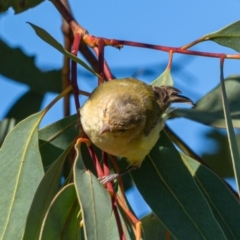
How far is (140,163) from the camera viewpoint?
8.00ft

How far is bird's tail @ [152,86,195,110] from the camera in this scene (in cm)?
287

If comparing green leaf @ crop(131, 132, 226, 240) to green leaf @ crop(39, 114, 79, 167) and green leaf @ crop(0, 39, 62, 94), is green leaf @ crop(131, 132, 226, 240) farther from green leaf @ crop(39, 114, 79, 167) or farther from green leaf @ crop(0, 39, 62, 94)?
green leaf @ crop(0, 39, 62, 94)

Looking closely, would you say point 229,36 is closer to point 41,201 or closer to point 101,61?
point 101,61

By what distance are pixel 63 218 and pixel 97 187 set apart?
0.57ft

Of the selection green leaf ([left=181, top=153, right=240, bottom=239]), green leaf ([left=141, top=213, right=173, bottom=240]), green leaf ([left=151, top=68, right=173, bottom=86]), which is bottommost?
green leaf ([left=141, top=213, right=173, bottom=240])

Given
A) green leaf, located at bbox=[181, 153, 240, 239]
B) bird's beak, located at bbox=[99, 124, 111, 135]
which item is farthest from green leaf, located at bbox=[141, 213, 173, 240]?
bird's beak, located at bbox=[99, 124, 111, 135]

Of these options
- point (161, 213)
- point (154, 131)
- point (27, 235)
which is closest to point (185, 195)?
point (161, 213)

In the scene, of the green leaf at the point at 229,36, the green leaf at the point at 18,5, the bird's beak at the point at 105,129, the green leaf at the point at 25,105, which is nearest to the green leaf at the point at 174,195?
the bird's beak at the point at 105,129

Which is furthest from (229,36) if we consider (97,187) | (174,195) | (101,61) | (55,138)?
(97,187)

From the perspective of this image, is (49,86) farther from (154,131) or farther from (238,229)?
(238,229)

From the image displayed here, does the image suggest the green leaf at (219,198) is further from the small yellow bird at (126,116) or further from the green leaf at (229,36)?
the green leaf at (229,36)

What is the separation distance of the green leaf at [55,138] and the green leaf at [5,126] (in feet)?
2.34

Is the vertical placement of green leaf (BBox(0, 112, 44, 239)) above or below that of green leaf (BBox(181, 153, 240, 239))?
above

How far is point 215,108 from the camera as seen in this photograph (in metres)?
2.92
